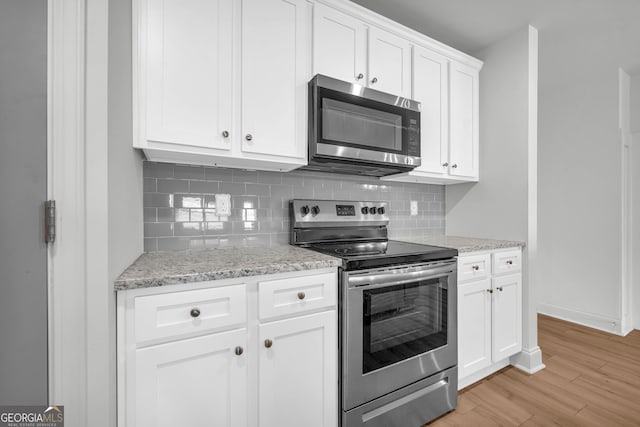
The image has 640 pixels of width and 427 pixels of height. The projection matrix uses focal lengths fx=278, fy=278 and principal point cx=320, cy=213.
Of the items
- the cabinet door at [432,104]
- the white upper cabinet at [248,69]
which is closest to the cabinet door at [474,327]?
the cabinet door at [432,104]

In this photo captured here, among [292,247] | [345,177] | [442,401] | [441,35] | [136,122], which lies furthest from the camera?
[441,35]

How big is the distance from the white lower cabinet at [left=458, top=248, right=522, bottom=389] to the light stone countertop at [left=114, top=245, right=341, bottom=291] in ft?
3.47

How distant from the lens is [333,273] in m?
1.30

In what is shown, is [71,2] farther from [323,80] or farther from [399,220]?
[399,220]

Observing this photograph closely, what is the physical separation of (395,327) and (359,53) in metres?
1.64

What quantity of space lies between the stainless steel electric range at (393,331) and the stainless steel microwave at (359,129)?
42cm

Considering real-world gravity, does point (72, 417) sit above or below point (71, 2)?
below

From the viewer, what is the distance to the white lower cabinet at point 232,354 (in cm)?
96

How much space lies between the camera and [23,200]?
2.59 feet

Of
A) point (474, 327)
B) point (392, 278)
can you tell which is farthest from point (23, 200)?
point (474, 327)

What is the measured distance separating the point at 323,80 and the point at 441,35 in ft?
4.64

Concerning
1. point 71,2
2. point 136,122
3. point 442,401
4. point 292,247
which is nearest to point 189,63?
point 136,122

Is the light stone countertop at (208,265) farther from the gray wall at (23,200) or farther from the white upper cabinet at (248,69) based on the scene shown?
the white upper cabinet at (248,69)

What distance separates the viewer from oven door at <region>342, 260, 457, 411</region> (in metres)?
1.32
